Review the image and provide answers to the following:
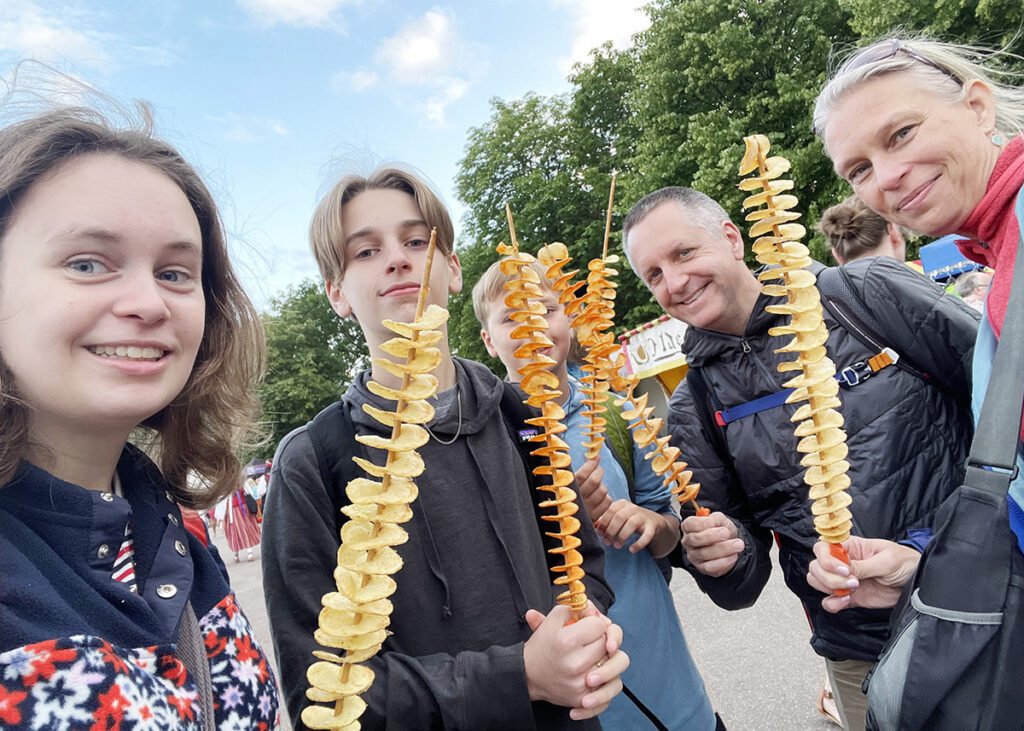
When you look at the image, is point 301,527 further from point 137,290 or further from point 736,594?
point 736,594

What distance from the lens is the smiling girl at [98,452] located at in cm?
98

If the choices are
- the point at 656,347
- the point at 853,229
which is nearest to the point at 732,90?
the point at 656,347

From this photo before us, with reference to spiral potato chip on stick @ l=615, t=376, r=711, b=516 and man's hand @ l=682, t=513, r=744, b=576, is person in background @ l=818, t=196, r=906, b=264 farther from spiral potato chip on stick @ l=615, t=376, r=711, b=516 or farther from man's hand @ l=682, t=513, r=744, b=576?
spiral potato chip on stick @ l=615, t=376, r=711, b=516

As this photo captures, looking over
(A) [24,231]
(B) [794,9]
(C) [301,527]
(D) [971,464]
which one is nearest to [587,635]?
(C) [301,527]

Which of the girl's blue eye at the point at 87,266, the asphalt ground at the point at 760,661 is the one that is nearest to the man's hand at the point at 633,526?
the girl's blue eye at the point at 87,266

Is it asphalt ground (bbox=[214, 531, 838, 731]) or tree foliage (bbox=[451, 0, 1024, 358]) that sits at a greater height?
tree foliage (bbox=[451, 0, 1024, 358])

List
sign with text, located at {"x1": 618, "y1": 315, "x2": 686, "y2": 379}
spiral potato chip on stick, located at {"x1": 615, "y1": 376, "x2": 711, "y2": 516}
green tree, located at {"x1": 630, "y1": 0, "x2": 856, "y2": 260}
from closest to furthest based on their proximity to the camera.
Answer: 1. spiral potato chip on stick, located at {"x1": 615, "y1": 376, "x2": 711, "y2": 516}
2. sign with text, located at {"x1": 618, "y1": 315, "x2": 686, "y2": 379}
3. green tree, located at {"x1": 630, "y1": 0, "x2": 856, "y2": 260}

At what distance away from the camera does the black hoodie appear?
1.37 metres

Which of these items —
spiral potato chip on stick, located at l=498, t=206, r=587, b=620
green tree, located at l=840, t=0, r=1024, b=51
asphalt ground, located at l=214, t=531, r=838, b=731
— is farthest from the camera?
green tree, located at l=840, t=0, r=1024, b=51

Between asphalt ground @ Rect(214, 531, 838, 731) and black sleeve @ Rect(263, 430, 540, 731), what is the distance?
3.23 meters

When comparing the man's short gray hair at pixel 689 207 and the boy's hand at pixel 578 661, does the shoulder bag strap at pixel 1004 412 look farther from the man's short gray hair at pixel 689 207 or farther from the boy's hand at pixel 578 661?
the man's short gray hair at pixel 689 207

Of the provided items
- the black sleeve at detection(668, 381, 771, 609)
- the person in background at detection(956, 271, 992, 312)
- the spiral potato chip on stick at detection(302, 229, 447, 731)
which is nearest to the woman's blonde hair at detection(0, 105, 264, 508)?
the spiral potato chip on stick at detection(302, 229, 447, 731)

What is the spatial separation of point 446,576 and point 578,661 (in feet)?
1.57

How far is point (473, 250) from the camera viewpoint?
21281 millimetres
